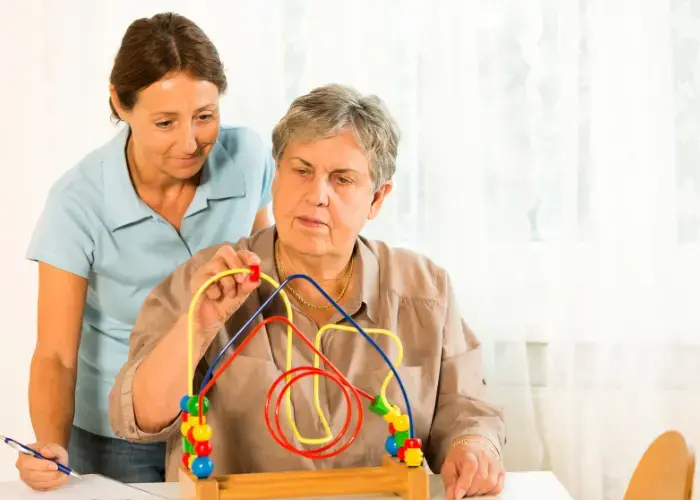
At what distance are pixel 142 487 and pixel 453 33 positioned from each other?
1.35 meters

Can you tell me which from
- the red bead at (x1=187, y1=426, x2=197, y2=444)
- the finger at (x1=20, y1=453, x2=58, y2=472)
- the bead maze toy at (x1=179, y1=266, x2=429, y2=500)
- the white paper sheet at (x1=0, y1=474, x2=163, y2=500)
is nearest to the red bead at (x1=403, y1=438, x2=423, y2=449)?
the bead maze toy at (x1=179, y1=266, x2=429, y2=500)

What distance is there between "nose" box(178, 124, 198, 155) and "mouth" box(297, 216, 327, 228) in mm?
312

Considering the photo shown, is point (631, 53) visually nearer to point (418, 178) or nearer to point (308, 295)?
point (418, 178)

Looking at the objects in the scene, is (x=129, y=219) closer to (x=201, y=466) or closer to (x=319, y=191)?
(x=319, y=191)

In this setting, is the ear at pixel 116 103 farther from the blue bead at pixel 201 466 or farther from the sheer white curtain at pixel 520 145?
the blue bead at pixel 201 466

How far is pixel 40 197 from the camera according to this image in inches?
93.0

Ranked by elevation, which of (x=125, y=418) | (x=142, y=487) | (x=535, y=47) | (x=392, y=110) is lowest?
(x=142, y=487)

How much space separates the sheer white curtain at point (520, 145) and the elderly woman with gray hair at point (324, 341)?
633 millimetres

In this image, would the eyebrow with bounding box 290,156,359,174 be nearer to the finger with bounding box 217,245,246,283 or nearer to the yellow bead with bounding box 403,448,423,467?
the finger with bounding box 217,245,246,283

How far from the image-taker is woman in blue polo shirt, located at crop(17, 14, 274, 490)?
177 cm

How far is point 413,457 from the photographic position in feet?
4.60

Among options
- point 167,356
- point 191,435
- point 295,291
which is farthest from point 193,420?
point 295,291

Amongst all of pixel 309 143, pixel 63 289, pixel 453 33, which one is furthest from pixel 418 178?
pixel 63 289

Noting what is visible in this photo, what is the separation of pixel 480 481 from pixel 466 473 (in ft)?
0.09
